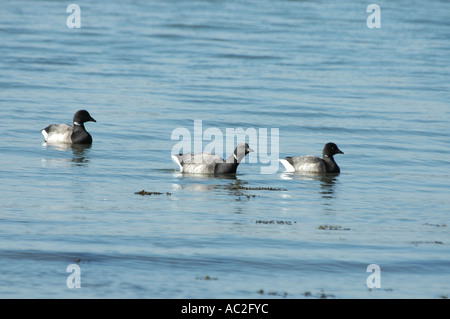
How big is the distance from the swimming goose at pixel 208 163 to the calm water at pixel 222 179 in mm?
467

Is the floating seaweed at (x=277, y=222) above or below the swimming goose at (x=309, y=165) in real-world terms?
below

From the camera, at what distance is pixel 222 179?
20.2 metres

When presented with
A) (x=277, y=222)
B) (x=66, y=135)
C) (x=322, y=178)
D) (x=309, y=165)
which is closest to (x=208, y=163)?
(x=309, y=165)

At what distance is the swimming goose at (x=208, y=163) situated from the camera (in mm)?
20564

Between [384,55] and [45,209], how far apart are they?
36.7 m

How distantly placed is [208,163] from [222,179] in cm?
73

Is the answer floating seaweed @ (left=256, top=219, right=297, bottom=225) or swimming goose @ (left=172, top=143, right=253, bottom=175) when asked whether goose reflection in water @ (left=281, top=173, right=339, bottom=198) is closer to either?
swimming goose @ (left=172, top=143, right=253, bottom=175)

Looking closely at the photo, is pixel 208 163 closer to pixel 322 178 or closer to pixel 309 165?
pixel 309 165

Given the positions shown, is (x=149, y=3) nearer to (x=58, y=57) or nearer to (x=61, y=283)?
(x=58, y=57)

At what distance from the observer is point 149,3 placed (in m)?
71.8

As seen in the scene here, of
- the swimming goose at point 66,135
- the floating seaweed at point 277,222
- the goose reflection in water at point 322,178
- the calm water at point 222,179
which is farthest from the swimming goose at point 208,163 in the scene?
the floating seaweed at point 277,222

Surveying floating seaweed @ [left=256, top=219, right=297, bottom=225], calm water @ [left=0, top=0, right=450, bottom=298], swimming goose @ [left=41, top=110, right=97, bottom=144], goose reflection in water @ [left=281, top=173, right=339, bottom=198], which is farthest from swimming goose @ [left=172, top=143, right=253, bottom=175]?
floating seaweed @ [left=256, top=219, right=297, bottom=225]

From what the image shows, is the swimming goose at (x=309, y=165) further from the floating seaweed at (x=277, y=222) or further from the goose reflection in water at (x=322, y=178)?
the floating seaweed at (x=277, y=222)
